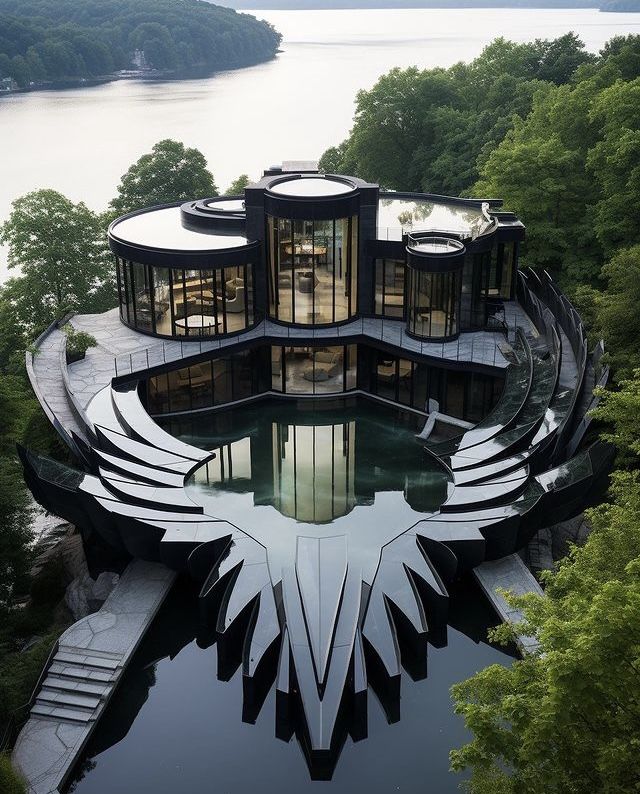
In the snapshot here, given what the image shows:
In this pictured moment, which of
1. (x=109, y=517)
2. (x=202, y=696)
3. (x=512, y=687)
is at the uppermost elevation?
(x=512, y=687)

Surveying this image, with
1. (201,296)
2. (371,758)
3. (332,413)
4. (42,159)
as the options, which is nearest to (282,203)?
(201,296)

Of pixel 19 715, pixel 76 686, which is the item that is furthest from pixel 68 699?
pixel 19 715

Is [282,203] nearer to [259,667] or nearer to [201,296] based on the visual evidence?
[201,296]

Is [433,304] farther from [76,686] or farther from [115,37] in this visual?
[115,37]

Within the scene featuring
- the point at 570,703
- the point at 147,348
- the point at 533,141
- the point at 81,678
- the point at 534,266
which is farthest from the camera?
the point at 533,141

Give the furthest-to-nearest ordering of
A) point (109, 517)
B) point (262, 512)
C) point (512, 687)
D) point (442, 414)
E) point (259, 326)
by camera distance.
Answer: point (259, 326)
point (442, 414)
point (262, 512)
point (109, 517)
point (512, 687)

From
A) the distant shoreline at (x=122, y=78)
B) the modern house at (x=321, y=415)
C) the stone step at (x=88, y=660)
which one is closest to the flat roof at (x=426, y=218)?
the modern house at (x=321, y=415)

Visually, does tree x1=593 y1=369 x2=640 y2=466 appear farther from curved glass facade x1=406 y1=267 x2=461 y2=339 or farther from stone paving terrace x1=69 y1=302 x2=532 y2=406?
curved glass facade x1=406 y1=267 x2=461 y2=339

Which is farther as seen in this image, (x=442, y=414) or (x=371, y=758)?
(x=442, y=414)

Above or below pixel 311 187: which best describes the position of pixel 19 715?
below
